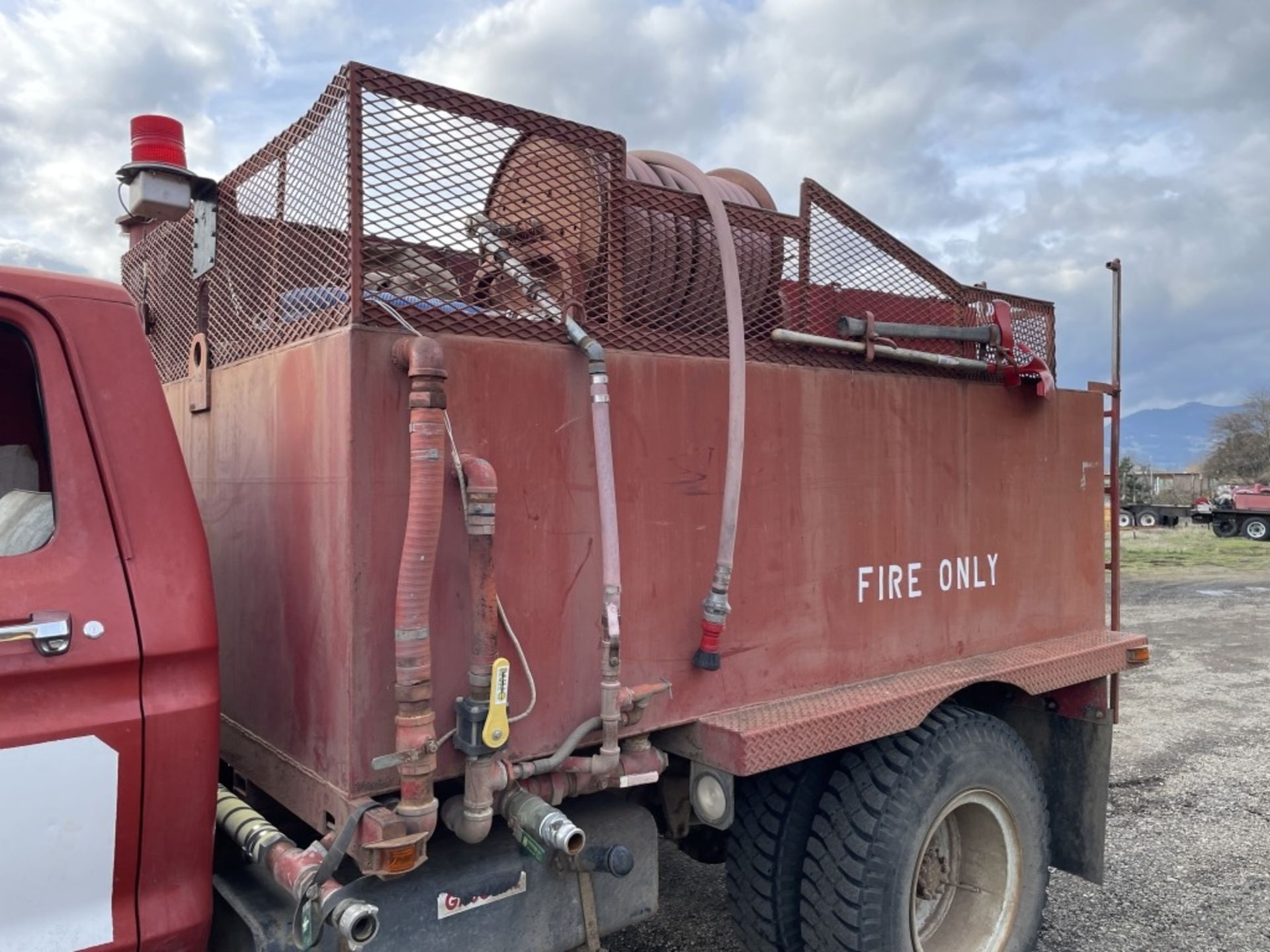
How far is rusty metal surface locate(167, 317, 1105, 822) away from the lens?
2.07 m

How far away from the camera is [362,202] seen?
212 centimetres

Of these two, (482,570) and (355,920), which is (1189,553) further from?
(355,920)

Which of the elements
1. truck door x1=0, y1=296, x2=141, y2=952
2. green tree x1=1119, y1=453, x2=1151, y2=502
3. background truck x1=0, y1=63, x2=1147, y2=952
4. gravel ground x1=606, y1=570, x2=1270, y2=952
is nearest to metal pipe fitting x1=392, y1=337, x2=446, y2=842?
background truck x1=0, y1=63, x2=1147, y2=952

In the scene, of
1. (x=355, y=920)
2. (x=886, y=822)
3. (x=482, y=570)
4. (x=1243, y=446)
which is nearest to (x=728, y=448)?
(x=482, y=570)

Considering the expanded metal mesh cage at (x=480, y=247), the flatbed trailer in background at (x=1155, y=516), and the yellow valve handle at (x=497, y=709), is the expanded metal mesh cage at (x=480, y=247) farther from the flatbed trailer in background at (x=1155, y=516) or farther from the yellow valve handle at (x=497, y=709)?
the flatbed trailer in background at (x=1155, y=516)

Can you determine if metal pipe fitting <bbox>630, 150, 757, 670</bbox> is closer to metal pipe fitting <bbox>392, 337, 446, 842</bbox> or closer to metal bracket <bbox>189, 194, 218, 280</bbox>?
metal pipe fitting <bbox>392, 337, 446, 842</bbox>

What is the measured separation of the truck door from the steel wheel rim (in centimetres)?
258

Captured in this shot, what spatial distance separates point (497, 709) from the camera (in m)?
2.11

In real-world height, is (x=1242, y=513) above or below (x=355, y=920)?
above

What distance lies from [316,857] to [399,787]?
0.70 feet

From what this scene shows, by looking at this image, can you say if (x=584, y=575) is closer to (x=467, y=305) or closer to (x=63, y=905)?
(x=467, y=305)

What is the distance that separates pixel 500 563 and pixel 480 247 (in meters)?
0.80

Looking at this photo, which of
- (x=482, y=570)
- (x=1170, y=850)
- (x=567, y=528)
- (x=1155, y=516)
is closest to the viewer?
(x=482, y=570)

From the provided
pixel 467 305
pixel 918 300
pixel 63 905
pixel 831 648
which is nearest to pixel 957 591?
pixel 831 648
